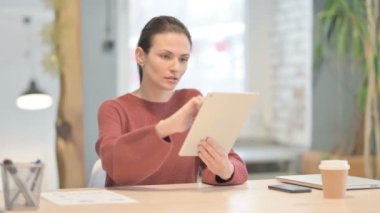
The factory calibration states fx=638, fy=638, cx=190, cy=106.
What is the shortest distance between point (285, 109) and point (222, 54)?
0.57 meters

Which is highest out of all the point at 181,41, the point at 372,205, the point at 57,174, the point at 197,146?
the point at 181,41

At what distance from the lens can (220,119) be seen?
5.99ft

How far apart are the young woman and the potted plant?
71.4 inches

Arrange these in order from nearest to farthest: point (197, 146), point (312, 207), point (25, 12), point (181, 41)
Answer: point (312, 207)
point (197, 146)
point (181, 41)
point (25, 12)

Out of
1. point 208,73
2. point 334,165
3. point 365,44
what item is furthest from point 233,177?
point 208,73

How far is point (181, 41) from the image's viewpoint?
2.07 meters

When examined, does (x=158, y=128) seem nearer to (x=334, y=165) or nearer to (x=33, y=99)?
(x=334, y=165)

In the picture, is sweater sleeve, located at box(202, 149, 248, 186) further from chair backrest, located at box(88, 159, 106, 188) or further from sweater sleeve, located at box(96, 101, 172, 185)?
chair backrest, located at box(88, 159, 106, 188)

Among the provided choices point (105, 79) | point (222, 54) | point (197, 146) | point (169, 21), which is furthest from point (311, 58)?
point (197, 146)

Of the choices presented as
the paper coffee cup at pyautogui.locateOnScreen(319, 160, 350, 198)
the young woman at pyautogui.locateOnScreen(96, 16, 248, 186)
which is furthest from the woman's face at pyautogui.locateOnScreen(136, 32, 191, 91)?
the paper coffee cup at pyautogui.locateOnScreen(319, 160, 350, 198)

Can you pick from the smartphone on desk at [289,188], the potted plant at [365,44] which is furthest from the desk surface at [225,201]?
the potted plant at [365,44]

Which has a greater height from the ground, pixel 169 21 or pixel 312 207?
pixel 169 21

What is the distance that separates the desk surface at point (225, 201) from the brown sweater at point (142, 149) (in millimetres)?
54

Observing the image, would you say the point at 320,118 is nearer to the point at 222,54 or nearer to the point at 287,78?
the point at 287,78
